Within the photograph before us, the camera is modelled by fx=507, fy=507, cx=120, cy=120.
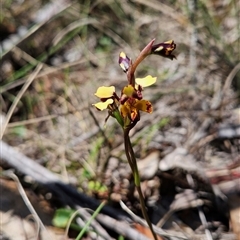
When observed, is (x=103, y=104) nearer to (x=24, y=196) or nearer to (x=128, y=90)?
(x=128, y=90)

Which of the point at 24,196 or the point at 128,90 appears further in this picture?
the point at 24,196

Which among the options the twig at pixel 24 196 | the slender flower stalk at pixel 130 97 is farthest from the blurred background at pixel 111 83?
the slender flower stalk at pixel 130 97

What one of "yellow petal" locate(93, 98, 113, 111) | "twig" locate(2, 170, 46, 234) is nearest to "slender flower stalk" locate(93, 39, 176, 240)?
"yellow petal" locate(93, 98, 113, 111)

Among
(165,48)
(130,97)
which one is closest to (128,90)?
(130,97)

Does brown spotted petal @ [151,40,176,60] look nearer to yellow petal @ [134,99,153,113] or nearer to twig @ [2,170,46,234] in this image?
yellow petal @ [134,99,153,113]

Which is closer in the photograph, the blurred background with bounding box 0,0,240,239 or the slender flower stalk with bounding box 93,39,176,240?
the slender flower stalk with bounding box 93,39,176,240

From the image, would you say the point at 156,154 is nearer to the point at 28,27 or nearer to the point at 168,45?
the point at 168,45
